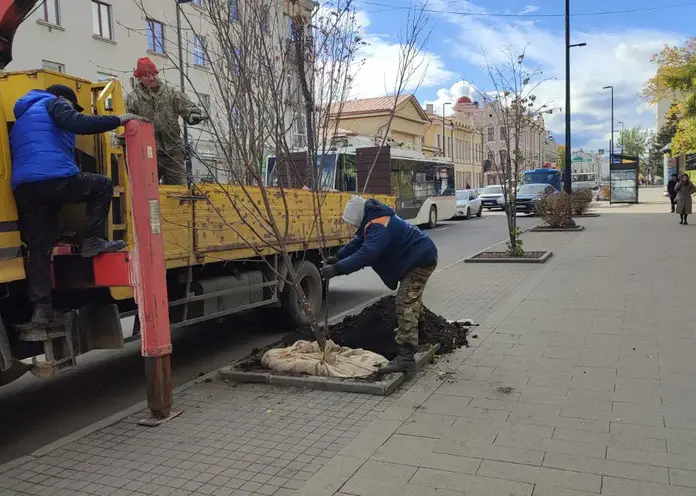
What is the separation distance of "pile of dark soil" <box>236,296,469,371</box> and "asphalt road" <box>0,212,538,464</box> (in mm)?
803

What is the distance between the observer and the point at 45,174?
4.12 meters

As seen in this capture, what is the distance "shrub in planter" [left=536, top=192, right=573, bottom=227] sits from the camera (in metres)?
19.8

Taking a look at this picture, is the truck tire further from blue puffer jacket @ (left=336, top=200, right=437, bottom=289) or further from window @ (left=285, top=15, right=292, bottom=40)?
window @ (left=285, top=15, right=292, bottom=40)

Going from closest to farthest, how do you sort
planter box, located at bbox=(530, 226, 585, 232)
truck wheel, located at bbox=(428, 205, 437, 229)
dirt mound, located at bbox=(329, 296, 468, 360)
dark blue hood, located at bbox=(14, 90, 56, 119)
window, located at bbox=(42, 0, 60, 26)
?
dark blue hood, located at bbox=(14, 90, 56, 119) < dirt mound, located at bbox=(329, 296, 468, 360) < planter box, located at bbox=(530, 226, 585, 232) < window, located at bbox=(42, 0, 60, 26) < truck wheel, located at bbox=(428, 205, 437, 229)

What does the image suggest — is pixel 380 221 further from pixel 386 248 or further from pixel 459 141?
pixel 459 141

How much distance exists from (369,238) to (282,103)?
142 cm

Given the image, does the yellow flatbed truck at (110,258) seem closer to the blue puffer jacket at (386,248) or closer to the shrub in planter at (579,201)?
the blue puffer jacket at (386,248)

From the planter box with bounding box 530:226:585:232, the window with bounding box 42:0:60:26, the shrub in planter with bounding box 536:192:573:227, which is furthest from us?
the window with bounding box 42:0:60:26

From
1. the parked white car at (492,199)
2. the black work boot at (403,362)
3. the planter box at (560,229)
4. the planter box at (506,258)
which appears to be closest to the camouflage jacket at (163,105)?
the black work boot at (403,362)

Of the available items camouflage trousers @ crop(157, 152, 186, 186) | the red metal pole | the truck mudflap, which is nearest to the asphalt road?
the truck mudflap

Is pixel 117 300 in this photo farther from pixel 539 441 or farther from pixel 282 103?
pixel 539 441

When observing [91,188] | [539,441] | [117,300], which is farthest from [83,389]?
[539,441]

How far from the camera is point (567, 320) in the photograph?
23.9ft

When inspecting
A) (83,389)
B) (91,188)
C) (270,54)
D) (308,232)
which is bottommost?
(83,389)
